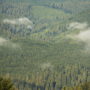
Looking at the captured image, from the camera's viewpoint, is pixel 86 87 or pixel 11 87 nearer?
pixel 11 87

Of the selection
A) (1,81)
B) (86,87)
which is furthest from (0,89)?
(86,87)

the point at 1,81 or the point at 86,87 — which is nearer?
the point at 1,81

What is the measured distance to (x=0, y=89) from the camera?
60.5 m

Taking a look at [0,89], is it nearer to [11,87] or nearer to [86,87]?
[11,87]

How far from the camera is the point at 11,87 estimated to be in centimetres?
6275

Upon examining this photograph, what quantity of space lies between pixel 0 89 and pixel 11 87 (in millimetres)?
2745

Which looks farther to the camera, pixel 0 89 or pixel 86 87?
pixel 86 87

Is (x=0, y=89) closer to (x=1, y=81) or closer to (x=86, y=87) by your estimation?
(x=1, y=81)

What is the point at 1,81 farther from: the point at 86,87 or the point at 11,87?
the point at 86,87

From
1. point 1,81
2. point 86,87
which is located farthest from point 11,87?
point 86,87

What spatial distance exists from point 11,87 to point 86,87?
136 ft

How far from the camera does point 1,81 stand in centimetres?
6284

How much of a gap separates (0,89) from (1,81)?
2575 millimetres
